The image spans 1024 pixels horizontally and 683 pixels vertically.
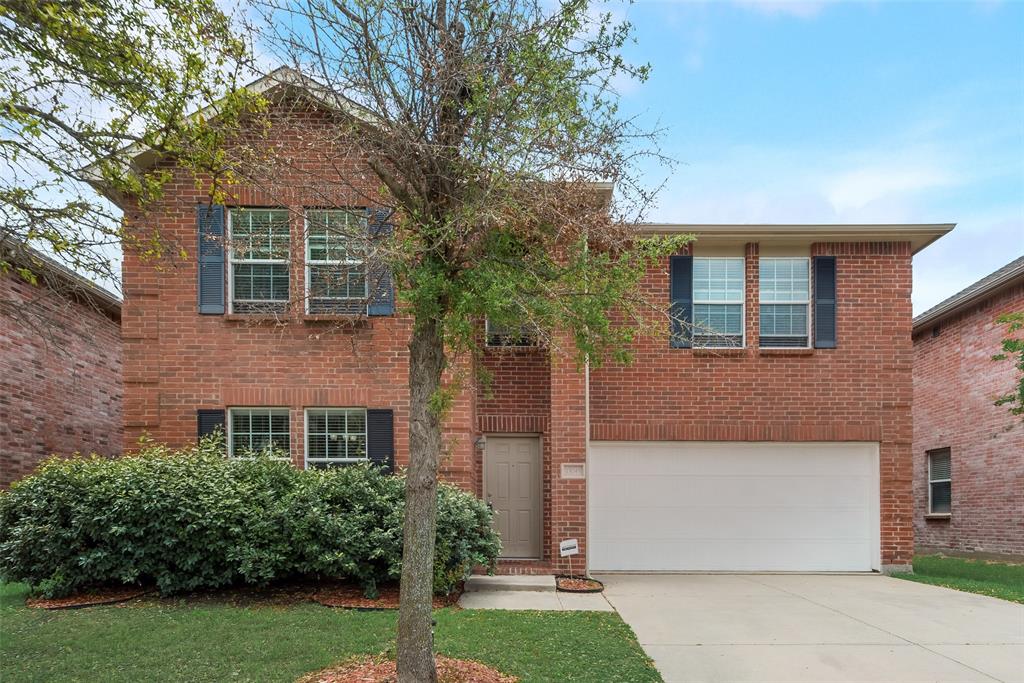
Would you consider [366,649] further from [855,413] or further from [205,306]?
[855,413]

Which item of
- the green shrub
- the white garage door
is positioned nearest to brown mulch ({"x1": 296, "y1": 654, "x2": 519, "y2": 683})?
the green shrub

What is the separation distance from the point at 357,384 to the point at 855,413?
25.3 feet

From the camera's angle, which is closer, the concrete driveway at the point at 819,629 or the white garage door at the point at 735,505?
the concrete driveway at the point at 819,629

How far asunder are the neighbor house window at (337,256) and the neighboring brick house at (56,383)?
329cm

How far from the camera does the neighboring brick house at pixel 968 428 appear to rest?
14.0m

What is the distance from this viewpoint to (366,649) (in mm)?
6359

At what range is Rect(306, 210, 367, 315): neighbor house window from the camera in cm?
595

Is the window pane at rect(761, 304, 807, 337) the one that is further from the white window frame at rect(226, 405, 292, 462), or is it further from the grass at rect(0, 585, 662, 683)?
the white window frame at rect(226, 405, 292, 462)

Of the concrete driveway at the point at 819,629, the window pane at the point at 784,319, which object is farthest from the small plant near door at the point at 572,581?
the window pane at the point at 784,319

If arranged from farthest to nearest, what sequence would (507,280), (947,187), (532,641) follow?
(947,187) < (532,641) < (507,280)

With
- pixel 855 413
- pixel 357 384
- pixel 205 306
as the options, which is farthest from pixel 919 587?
pixel 205 306

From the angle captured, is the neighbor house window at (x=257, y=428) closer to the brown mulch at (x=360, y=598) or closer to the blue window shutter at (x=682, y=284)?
the brown mulch at (x=360, y=598)

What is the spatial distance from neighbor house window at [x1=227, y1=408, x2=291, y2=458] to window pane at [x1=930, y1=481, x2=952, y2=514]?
14.1 meters

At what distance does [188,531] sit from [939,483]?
15645 millimetres
